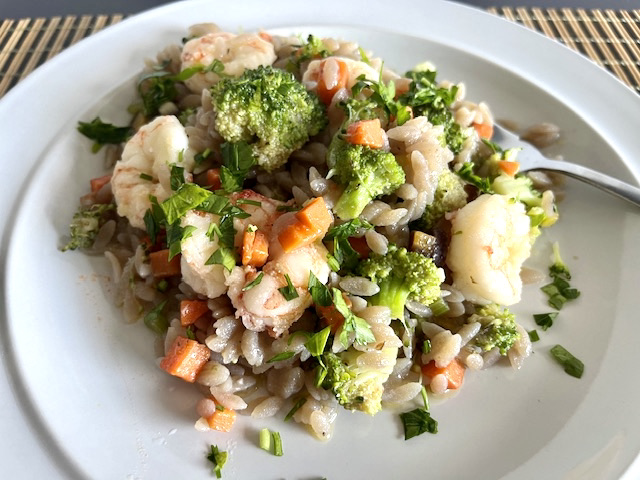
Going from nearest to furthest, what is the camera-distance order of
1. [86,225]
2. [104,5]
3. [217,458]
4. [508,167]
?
[217,458]
[86,225]
[508,167]
[104,5]

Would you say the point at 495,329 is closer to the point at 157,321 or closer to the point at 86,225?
the point at 157,321

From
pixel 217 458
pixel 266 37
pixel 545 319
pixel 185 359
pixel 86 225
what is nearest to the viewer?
pixel 217 458

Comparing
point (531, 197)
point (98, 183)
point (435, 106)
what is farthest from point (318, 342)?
point (98, 183)

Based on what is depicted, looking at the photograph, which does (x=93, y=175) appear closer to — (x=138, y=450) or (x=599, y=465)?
(x=138, y=450)

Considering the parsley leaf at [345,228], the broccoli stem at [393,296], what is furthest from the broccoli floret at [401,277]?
the parsley leaf at [345,228]

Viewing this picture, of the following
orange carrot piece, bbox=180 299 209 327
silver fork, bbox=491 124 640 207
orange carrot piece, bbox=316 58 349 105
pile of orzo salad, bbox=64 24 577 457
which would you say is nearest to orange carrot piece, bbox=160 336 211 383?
pile of orzo salad, bbox=64 24 577 457

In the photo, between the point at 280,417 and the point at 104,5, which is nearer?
the point at 280,417

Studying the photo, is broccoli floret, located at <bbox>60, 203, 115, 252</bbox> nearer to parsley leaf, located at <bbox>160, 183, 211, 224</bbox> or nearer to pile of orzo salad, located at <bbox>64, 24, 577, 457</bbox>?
pile of orzo salad, located at <bbox>64, 24, 577, 457</bbox>
